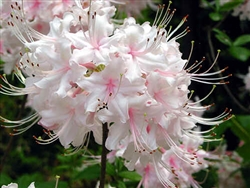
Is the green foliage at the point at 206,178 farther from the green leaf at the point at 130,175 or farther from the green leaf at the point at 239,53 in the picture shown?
the green leaf at the point at 239,53

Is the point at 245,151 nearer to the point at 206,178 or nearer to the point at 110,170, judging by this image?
the point at 206,178

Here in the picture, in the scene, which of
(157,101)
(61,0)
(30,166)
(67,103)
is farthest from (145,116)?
(30,166)

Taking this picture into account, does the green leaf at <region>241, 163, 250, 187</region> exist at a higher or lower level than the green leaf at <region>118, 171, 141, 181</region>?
lower

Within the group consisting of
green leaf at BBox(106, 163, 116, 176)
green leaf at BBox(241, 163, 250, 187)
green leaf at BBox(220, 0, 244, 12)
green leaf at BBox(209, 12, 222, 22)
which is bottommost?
green leaf at BBox(241, 163, 250, 187)

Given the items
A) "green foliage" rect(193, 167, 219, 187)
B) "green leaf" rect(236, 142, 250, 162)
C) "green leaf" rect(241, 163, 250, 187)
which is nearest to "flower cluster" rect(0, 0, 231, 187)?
"green foliage" rect(193, 167, 219, 187)

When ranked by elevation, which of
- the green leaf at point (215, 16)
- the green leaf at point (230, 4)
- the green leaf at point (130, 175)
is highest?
the green leaf at point (230, 4)

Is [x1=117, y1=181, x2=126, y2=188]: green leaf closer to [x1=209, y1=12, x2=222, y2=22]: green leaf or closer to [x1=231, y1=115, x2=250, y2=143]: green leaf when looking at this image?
[x1=231, y1=115, x2=250, y2=143]: green leaf

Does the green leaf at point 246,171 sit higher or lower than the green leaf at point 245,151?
lower

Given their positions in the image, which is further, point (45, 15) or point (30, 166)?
point (30, 166)

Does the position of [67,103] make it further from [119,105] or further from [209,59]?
[209,59]

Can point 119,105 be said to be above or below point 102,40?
below

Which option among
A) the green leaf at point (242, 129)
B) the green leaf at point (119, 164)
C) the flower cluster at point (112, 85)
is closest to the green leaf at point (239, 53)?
the green leaf at point (242, 129)
